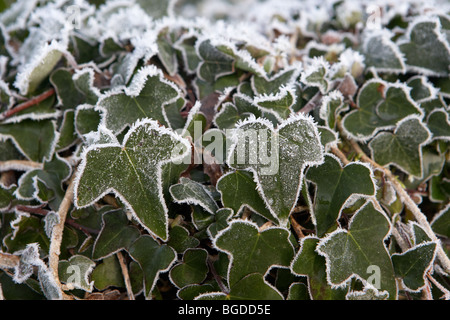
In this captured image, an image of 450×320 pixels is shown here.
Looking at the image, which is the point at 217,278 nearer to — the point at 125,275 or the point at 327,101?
the point at 125,275

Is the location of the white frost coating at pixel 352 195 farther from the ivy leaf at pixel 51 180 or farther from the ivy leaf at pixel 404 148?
the ivy leaf at pixel 51 180

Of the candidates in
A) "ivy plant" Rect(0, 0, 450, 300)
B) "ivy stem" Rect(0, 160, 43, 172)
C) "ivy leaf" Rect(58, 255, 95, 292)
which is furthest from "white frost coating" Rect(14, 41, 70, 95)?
"ivy leaf" Rect(58, 255, 95, 292)

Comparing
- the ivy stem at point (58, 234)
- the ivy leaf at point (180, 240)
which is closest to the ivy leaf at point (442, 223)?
the ivy leaf at point (180, 240)

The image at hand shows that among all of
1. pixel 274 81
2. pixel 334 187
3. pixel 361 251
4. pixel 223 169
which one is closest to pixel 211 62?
pixel 274 81


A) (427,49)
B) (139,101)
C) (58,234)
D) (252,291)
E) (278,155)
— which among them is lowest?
(252,291)

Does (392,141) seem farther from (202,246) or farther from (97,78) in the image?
(97,78)

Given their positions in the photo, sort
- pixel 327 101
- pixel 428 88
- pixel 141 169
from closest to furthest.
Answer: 1. pixel 141 169
2. pixel 327 101
3. pixel 428 88

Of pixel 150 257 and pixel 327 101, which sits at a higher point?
pixel 327 101
